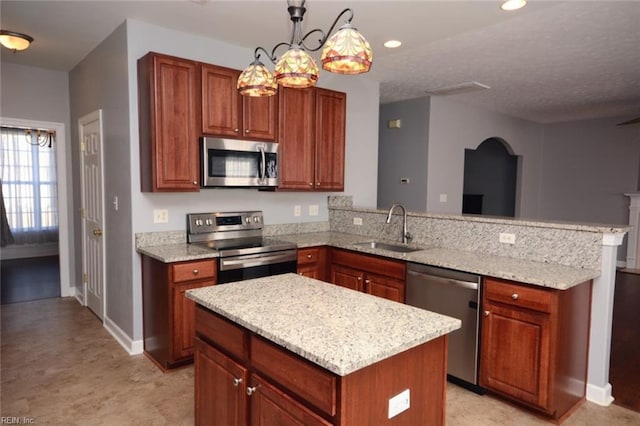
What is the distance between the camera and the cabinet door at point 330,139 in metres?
4.07

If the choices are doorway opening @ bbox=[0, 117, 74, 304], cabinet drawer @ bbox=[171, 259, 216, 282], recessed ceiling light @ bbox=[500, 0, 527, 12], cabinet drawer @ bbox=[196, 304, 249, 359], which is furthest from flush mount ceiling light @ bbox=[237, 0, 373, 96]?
doorway opening @ bbox=[0, 117, 74, 304]

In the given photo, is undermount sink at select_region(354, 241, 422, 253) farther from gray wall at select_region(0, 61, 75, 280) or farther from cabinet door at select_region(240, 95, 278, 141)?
gray wall at select_region(0, 61, 75, 280)

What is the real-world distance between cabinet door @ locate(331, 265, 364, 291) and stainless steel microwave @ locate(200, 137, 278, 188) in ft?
3.16

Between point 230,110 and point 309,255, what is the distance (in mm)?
1428

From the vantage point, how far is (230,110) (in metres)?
3.40

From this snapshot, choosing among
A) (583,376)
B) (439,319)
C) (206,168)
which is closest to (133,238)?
(206,168)

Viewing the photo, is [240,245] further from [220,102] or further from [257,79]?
[257,79]

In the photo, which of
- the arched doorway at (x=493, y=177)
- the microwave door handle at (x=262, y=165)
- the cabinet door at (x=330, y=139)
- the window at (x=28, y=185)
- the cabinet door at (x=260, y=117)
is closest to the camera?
the cabinet door at (x=260, y=117)

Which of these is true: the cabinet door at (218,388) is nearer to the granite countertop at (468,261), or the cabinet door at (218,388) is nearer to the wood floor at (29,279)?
the granite countertop at (468,261)

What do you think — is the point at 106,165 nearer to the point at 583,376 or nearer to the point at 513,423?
the point at 513,423

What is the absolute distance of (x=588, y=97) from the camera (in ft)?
18.5

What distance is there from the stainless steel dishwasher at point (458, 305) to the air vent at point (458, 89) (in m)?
2.79

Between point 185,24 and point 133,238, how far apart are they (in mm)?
1741


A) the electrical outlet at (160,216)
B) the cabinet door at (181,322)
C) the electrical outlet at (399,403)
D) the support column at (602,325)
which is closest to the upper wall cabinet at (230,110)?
the electrical outlet at (160,216)
